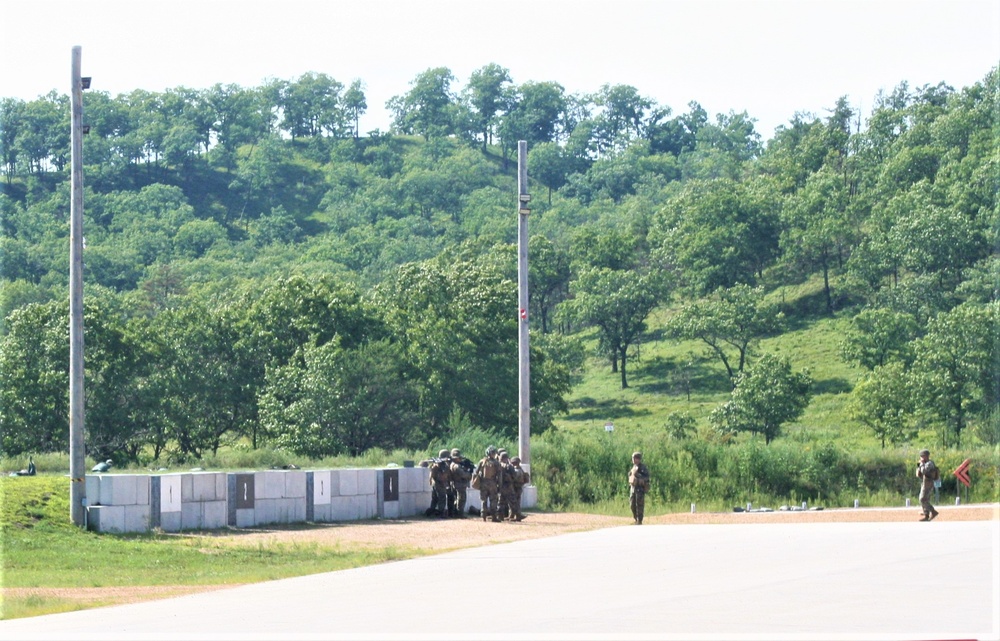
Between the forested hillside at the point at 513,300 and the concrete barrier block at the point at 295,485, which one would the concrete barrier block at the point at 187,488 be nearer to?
the concrete barrier block at the point at 295,485

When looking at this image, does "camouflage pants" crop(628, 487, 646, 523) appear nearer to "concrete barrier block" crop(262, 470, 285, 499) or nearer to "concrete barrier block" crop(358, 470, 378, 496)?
"concrete barrier block" crop(358, 470, 378, 496)

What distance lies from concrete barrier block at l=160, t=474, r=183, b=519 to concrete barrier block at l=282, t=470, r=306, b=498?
2.94m

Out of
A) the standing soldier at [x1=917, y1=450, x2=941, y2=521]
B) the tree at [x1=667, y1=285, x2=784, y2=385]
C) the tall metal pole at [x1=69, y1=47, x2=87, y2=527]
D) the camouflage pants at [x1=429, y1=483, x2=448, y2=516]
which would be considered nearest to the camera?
the tall metal pole at [x1=69, y1=47, x2=87, y2=527]

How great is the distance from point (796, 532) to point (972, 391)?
5436 centimetres

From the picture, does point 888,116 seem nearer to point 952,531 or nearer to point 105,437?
point 105,437

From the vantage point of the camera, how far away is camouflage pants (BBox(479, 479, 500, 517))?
3192cm

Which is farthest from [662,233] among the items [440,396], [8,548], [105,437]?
[8,548]

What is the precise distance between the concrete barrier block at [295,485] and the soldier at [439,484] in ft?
11.5

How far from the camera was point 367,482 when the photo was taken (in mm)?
32281

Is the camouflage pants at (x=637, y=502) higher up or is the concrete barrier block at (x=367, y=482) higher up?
the concrete barrier block at (x=367, y=482)

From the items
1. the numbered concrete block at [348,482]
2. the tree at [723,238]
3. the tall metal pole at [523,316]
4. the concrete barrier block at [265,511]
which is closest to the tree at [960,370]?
the tree at [723,238]

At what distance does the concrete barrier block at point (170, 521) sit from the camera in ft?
90.4

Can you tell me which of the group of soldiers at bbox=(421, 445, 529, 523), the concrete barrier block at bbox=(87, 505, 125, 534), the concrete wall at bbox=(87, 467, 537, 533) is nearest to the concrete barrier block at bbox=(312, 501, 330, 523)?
the concrete wall at bbox=(87, 467, 537, 533)

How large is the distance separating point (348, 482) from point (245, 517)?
10.1 ft
